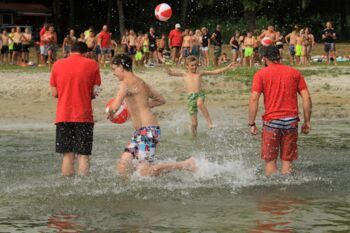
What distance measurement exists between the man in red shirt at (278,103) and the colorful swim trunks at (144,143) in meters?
1.05

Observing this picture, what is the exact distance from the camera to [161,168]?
33.8 feet

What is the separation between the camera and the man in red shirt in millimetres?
10055

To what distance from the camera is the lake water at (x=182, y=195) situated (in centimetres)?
850

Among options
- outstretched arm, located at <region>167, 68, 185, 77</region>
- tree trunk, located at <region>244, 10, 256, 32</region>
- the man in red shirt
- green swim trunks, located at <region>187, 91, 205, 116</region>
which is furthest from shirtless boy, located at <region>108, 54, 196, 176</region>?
tree trunk, located at <region>244, 10, 256, 32</region>

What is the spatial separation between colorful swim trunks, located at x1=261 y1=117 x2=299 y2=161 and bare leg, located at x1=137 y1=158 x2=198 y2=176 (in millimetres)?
851

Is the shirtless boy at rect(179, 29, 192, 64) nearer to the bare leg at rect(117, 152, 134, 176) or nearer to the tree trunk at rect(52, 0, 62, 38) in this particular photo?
the bare leg at rect(117, 152, 134, 176)

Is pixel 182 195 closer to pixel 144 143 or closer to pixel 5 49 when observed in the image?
pixel 144 143

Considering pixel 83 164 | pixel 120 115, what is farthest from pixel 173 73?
pixel 120 115

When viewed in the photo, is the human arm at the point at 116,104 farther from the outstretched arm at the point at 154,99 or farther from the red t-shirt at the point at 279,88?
the red t-shirt at the point at 279,88

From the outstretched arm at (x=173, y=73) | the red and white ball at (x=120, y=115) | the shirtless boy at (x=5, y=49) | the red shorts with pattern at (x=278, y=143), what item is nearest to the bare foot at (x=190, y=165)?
the red shorts with pattern at (x=278, y=143)

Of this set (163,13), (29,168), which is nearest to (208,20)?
(163,13)

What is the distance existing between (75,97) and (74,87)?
109 mm

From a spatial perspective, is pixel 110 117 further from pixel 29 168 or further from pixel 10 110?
pixel 10 110

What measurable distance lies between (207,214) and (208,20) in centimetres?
4326
